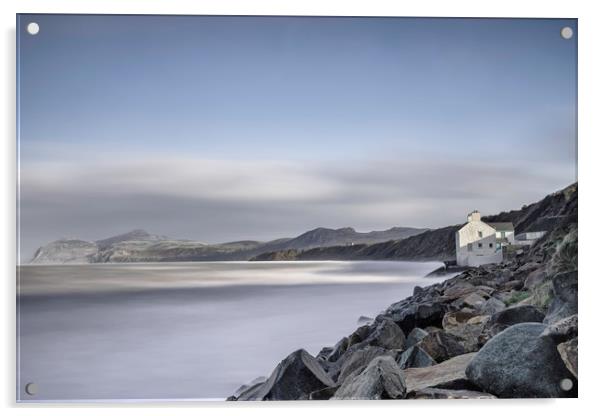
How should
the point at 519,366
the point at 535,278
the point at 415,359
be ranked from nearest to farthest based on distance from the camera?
the point at 519,366
the point at 415,359
the point at 535,278

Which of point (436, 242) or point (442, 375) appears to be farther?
point (436, 242)

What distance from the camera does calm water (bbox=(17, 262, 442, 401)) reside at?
284cm

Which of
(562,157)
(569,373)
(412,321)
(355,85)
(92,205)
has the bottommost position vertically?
(569,373)

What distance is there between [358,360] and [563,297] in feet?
3.33

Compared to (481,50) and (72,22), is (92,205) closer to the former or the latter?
(72,22)

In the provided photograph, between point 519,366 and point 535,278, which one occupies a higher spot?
point 535,278

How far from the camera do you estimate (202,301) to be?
292 centimetres

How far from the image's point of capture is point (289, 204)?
2.96 m

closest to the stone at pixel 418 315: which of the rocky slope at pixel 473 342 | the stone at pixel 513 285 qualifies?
the rocky slope at pixel 473 342

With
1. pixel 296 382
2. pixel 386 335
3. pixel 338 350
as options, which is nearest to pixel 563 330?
pixel 386 335

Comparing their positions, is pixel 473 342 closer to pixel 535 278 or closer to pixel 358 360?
pixel 535 278

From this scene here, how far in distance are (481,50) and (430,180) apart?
2.22ft

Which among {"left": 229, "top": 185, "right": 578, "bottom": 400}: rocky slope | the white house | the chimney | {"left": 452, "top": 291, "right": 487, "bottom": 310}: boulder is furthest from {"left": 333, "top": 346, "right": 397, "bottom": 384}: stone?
the chimney
